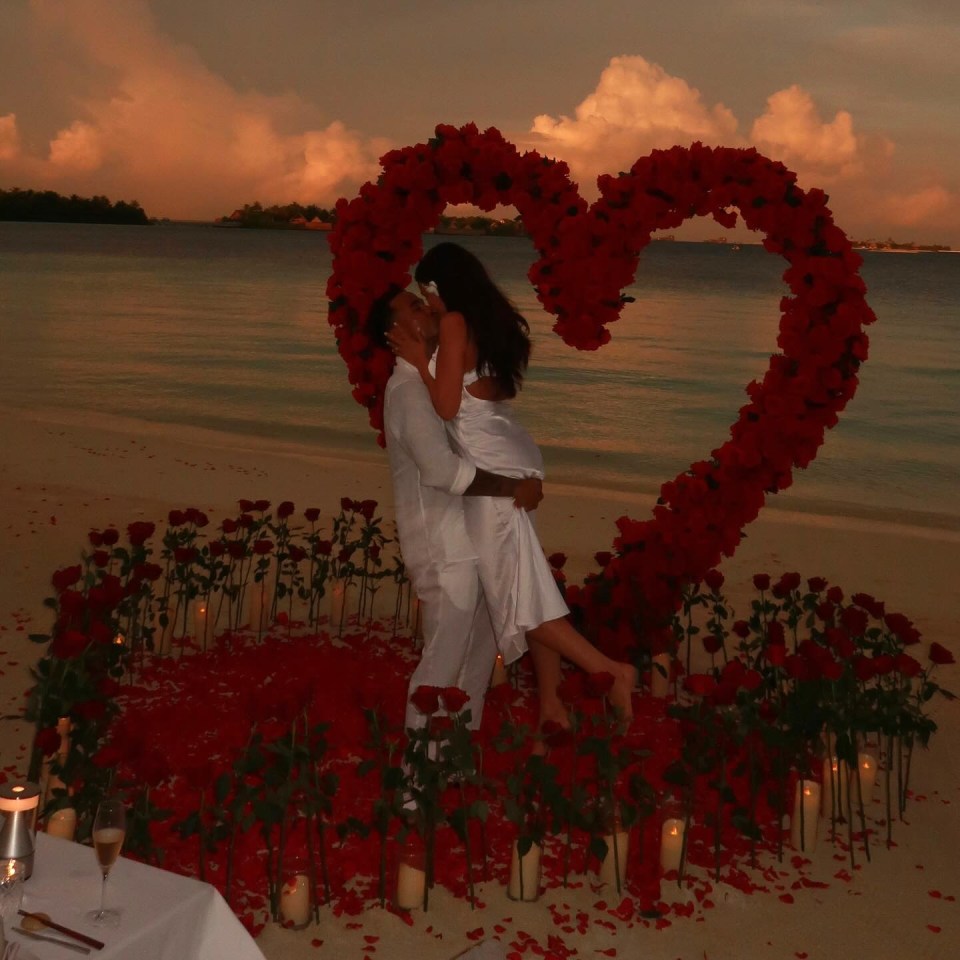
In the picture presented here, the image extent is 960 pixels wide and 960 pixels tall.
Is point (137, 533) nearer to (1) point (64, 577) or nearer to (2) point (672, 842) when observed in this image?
(1) point (64, 577)

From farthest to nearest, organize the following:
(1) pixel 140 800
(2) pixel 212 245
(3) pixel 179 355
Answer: (2) pixel 212 245 → (3) pixel 179 355 → (1) pixel 140 800

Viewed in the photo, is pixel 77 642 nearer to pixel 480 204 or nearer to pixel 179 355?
pixel 480 204

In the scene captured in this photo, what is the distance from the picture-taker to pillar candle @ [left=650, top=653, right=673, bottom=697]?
644 centimetres

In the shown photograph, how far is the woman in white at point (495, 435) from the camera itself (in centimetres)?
504

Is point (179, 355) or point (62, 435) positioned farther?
point (179, 355)

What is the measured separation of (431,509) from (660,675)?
2.00 m

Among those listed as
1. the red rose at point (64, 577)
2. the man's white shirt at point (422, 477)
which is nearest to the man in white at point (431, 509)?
the man's white shirt at point (422, 477)

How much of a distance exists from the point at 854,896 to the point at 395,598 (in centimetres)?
412

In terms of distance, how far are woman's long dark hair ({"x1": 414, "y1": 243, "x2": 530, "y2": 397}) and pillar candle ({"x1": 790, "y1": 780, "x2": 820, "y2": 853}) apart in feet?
6.84

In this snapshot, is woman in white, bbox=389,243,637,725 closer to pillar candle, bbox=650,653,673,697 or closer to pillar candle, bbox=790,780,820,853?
pillar candle, bbox=790,780,820,853

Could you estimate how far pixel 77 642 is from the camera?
4477 millimetres

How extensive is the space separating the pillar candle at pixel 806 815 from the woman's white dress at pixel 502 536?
48.2 inches

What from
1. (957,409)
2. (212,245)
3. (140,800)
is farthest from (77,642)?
(212,245)

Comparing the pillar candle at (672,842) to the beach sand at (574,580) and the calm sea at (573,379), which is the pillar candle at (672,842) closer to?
the beach sand at (574,580)
